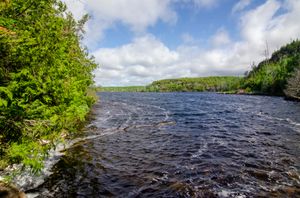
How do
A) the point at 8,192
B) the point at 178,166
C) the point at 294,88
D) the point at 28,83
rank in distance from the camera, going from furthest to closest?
the point at 294,88, the point at 178,166, the point at 8,192, the point at 28,83

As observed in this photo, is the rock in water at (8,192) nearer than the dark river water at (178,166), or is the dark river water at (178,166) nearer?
the rock in water at (8,192)

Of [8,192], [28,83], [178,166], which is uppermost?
[28,83]

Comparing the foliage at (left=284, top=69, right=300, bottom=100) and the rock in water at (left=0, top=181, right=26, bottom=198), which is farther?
the foliage at (left=284, top=69, right=300, bottom=100)

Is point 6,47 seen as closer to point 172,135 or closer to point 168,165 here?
point 168,165

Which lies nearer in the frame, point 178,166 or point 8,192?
point 8,192

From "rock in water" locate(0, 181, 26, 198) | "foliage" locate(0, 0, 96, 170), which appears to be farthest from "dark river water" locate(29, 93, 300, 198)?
"foliage" locate(0, 0, 96, 170)

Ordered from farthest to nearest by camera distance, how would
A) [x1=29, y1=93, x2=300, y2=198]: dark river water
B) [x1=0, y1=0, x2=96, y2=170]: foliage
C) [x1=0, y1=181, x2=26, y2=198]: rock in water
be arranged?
1. [x1=29, y1=93, x2=300, y2=198]: dark river water
2. [x1=0, y1=181, x2=26, y2=198]: rock in water
3. [x1=0, y1=0, x2=96, y2=170]: foliage

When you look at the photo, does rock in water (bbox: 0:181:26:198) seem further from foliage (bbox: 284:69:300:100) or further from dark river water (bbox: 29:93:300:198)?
foliage (bbox: 284:69:300:100)

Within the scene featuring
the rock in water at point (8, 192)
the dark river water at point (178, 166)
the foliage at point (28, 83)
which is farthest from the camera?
the dark river water at point (178, 166)

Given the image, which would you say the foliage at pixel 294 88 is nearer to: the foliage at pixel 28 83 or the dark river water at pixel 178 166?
the dark river water at pixel 178 166

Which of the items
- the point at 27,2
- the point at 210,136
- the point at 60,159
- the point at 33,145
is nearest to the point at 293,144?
the point at 210,136

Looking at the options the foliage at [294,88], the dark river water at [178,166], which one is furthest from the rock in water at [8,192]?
the foliage at [294,88]

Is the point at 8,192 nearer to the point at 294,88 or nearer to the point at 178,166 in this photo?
the point at 178,166

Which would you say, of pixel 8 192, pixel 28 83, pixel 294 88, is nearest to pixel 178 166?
pixel 8 192
